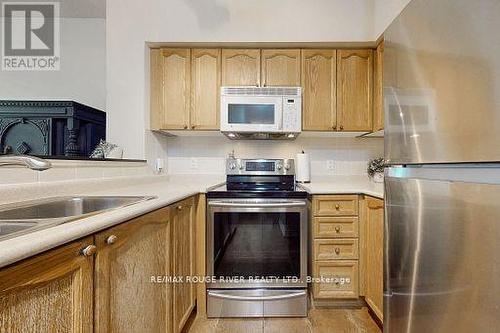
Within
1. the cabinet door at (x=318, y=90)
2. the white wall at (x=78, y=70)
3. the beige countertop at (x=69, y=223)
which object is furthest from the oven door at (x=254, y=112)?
the white wall at (x=78, y=70)

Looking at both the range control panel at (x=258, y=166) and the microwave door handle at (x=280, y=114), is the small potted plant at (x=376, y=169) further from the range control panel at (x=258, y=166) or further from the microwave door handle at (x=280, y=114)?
the microwave door handle at (x=280, y=114)

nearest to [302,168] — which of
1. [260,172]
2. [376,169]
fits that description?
[260,172]

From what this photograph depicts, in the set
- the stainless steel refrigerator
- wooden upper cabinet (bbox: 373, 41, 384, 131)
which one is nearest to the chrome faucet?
the stainless steel refrigerator

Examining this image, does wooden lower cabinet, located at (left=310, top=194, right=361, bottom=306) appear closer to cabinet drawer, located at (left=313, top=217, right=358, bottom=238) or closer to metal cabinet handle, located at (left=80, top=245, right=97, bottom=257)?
cabinet drawer, located at (left=313, top=217, right=358, bottom=238)

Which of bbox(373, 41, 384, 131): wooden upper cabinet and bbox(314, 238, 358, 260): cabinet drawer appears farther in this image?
bbox(373, 41, 384, 131): wooden upper cabinet

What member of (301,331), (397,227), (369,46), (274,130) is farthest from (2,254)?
(369,46)

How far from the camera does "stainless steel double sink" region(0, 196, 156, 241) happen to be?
93cm

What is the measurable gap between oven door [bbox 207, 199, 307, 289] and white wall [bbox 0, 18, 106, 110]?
1479 millimetres

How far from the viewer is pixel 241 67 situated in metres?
2.62

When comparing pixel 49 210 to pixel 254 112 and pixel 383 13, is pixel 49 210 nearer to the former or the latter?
pixel 254 112

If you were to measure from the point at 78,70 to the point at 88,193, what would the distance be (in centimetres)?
146

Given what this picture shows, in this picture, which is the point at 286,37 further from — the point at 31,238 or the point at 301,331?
the point at 31,238

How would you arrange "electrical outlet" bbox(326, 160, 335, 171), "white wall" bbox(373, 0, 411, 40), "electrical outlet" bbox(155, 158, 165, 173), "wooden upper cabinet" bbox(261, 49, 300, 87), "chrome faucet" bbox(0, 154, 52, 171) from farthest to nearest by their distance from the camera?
"electrical outlet" bbox(326, 160, 335, 171)
"electrical outlet" bbox(155, 158, 165, 173)
"wooden upper cabinet" bbox(261, 49, 300, 87)
"white wall" bbox(373, 0, 411, 40)
"chrome faucet" bbox(0, 154, 52, 171)

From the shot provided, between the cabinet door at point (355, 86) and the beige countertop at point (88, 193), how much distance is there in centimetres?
58
